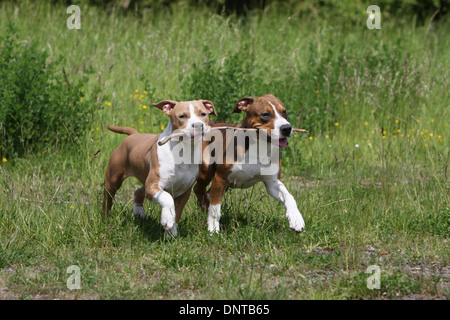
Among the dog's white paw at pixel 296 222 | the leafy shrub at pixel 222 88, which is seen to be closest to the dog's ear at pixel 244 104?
the dog's white paw at pixel 296 222

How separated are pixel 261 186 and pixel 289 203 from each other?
1.77 metres

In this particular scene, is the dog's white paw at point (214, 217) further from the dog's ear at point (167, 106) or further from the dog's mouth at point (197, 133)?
the dog's ear at point (167, 106)

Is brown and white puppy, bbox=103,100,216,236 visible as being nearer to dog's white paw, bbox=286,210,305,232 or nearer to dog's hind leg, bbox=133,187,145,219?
dog's hind leg, bbox=133,187,145,219

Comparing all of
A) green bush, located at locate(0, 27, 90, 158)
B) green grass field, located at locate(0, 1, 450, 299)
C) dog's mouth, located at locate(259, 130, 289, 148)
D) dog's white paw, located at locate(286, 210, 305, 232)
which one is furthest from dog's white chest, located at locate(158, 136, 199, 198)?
green bush, located at locate(0, 27, 90, 158)

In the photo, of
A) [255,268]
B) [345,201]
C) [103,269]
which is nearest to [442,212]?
[345,201]

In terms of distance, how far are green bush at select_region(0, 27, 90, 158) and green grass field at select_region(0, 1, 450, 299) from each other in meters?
0.22

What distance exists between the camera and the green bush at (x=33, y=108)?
25.1 ft

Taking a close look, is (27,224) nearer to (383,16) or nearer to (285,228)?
(285,228)

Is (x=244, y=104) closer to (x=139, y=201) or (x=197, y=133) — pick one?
(x=197, y=133)

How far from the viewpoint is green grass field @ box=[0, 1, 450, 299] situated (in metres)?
4.50

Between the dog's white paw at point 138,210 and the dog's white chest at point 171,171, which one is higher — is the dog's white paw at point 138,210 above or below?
below

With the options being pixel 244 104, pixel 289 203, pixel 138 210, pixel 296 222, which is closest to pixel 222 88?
pixel 244 104

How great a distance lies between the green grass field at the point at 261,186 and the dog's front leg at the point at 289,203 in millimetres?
194

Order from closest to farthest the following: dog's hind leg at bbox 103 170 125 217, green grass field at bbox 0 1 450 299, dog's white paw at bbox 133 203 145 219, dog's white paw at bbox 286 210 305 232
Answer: green grass field at bbox 0 1 450 299
dog's white paw at bbox 286 210 305 232
dog's hind leg at bbox 103 170 125 217
dog's white paw at bbox 133 203 145 219
